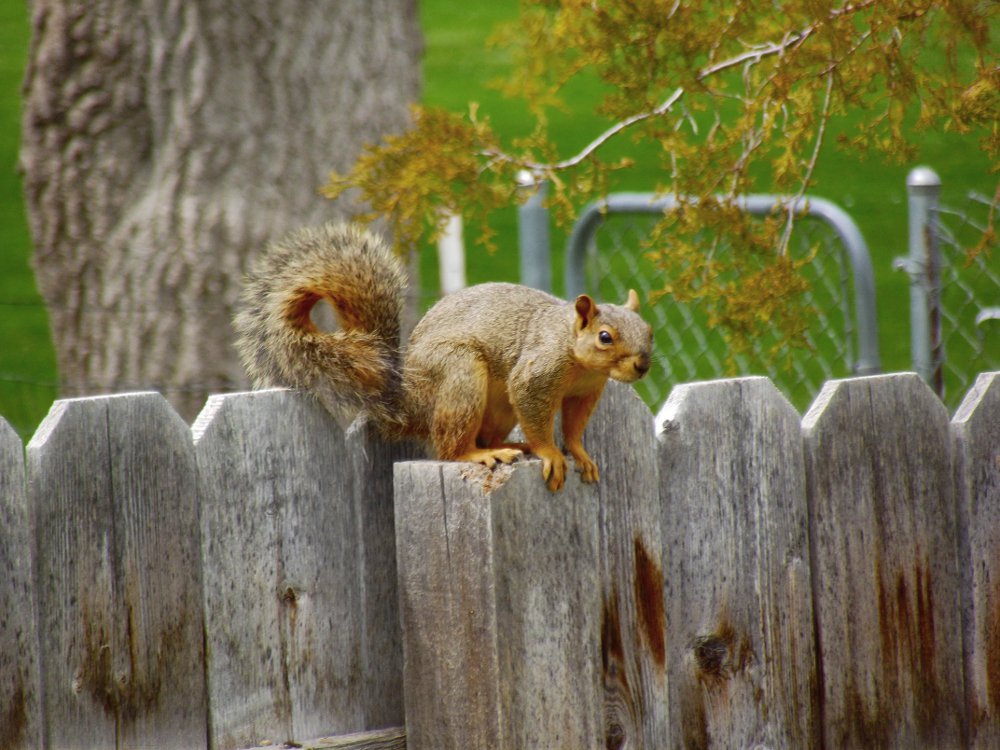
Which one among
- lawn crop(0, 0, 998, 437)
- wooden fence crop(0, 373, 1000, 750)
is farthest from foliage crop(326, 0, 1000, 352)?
lawn crop(0, 0, 998, 437)

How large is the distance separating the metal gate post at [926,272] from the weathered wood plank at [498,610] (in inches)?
55.9

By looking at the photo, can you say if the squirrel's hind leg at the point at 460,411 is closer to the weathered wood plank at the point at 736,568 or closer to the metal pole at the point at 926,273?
the weathered wood plank at the point at 736,568

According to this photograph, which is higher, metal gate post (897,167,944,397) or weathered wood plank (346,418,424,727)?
metal gate post (897,167,944,397)

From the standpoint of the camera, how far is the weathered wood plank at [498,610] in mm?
1521

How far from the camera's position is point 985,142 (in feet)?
6.08

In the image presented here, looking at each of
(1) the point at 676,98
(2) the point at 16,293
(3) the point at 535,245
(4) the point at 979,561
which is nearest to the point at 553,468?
(4) the point at 979,561

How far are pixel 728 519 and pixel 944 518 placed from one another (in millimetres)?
418

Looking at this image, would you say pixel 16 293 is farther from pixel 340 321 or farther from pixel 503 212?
pixel 340 321

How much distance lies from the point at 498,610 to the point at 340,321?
0.43m

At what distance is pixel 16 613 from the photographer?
54.0 inches

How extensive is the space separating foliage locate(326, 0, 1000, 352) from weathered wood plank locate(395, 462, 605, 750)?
23.4 inches

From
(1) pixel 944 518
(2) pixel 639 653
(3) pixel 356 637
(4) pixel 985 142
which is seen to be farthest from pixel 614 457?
(4) pixel 985 142

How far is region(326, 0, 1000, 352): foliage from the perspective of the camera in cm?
192

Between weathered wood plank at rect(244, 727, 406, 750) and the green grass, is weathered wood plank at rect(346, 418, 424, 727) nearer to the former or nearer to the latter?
weathered wood plank at rect(244, 727, 406, 750)
